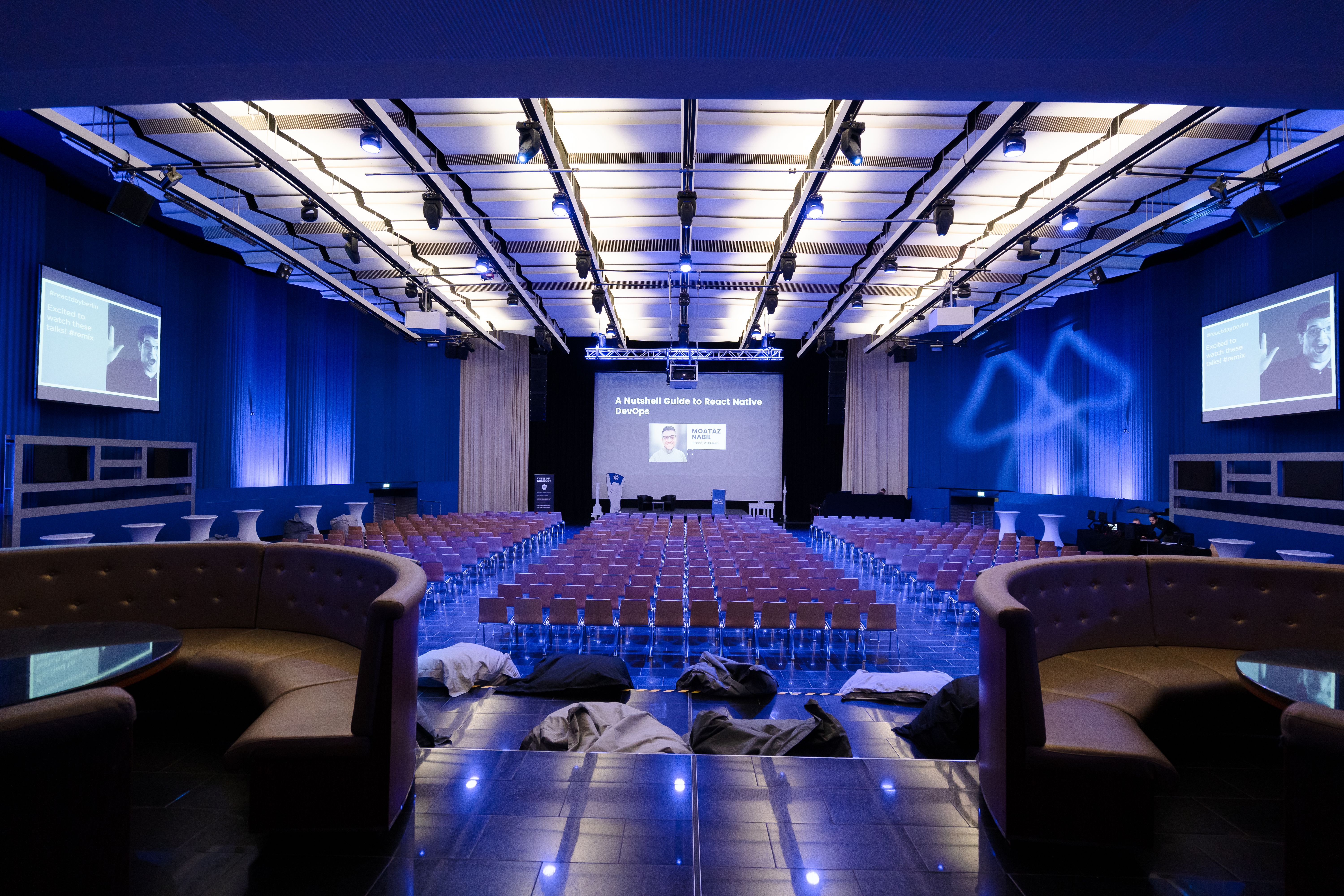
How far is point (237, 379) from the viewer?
11.5m

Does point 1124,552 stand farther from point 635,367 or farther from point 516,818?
point 635,367

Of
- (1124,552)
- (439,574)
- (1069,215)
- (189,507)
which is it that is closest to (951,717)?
(439,574)

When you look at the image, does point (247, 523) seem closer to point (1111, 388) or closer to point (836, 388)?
point (836, 388)

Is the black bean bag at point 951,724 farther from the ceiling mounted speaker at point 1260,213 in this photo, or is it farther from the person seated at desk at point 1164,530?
the person seated at desk at point 1164,530

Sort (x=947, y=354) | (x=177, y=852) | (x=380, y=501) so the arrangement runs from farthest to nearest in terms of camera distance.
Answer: (x=947, y=354)
(x=380, y=501)
(x=177, y=852)

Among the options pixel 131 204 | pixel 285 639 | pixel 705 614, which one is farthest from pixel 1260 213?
pixel 131 204

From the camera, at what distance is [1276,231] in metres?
8.54

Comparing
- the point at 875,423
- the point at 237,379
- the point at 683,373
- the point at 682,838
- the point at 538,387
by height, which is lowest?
the point at 682,838

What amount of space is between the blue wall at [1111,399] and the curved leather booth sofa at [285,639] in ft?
31.8

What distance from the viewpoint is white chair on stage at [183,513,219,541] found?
9422 millimetres

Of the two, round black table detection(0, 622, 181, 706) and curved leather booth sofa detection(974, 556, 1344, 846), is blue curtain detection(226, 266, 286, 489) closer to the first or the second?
round black table detection(0, 622, 181, 706)

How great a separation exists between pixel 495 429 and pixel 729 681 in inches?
587

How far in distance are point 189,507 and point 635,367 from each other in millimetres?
11571

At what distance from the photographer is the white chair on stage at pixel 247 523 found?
1062 cm
